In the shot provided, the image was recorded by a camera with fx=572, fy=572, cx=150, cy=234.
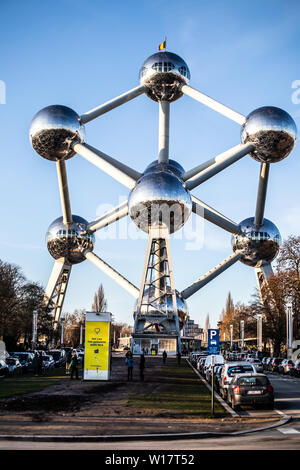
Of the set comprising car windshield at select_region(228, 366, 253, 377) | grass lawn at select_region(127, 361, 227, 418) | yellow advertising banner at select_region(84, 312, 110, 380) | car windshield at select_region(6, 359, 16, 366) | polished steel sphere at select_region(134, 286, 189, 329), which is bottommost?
grass lawn at select_region(127, 361, 227, 418)

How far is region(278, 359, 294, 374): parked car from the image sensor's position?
39.1 metres

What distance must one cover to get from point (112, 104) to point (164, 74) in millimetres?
6274

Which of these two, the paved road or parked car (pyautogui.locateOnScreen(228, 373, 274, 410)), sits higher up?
parked car (pyautogui.locateOnScreen(228, 373, 274, 410))

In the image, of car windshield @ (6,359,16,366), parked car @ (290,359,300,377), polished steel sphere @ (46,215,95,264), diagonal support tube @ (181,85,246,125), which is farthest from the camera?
polished steel sphere @ (46,215,95,264)

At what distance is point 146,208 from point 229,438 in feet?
129

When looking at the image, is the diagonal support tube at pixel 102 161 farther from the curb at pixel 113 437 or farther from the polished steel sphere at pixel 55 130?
the curb at pixel 113 437

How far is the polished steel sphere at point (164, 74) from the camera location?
186 ft

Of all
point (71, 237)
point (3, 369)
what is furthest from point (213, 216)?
point (3, 369)

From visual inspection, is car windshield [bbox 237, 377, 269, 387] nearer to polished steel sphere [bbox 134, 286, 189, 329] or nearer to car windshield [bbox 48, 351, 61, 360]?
car windshield [bbox 48, 351, 61, 360]

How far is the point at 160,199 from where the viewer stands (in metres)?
48.6

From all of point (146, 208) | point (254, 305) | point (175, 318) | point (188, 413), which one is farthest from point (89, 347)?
point (254, 305)

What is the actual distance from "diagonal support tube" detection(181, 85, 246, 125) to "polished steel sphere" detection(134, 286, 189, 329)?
62.1 ft

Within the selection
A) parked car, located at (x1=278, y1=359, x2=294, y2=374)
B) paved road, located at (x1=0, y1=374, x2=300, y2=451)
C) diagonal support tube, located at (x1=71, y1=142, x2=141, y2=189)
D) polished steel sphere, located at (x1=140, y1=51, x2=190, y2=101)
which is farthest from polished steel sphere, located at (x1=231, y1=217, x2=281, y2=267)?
paved road, located at (x1=0, y1=374, x2=300, y2=451)
